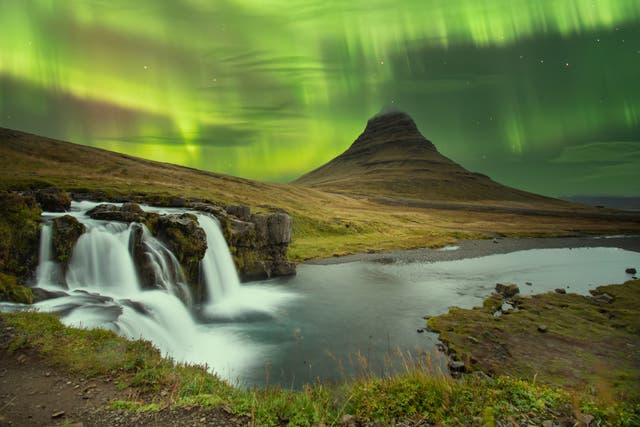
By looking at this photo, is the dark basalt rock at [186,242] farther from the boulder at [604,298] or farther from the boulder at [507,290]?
the boulder at [604,298]

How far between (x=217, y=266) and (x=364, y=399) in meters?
29.3

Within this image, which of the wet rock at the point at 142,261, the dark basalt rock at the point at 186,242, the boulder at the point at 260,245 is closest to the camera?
the wet rock at the point at 142,261

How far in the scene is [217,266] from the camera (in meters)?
34.9

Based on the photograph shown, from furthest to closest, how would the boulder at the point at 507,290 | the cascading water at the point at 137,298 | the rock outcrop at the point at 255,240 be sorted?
the rock outcrop at the point at 255,240 → the boulder at the point at 507,290 → the cascading water at the point at 137,298

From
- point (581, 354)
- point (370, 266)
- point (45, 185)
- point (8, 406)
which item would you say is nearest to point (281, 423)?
point (8, 406)

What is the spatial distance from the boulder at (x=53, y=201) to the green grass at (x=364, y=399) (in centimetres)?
2962

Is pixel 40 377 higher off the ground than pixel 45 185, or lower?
lower

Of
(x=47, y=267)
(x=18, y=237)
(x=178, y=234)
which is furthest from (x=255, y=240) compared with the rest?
(x=18, y=237)

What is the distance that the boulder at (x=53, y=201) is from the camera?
33269mm

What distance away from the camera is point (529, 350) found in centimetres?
1889

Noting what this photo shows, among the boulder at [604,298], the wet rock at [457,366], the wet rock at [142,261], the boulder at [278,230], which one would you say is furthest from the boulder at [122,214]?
the boulder at [604,298]

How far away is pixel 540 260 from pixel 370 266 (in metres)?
31.3

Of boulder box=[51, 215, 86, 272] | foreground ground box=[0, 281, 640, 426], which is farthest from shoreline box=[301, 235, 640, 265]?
foreground ground box=[0, 281, 640, 426]

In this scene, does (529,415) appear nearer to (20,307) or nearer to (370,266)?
(20,307)
